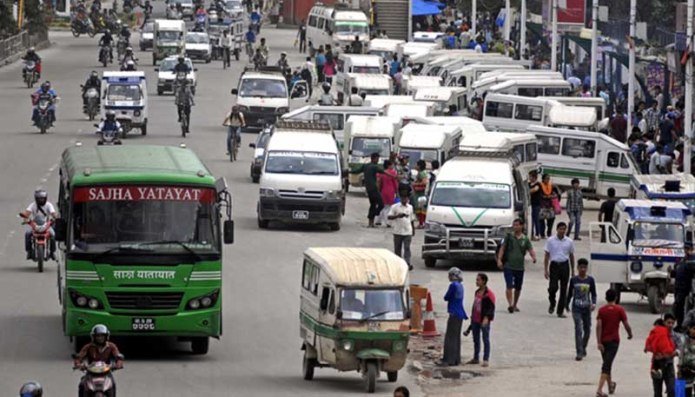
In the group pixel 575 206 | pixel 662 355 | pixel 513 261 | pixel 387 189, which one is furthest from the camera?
pixel 387 189

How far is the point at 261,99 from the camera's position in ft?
204

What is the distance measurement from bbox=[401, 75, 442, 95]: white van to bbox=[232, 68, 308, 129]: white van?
5259 millimetres

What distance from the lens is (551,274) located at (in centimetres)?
3209

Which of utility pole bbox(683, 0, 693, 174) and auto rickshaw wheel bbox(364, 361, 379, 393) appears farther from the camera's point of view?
utility pole bbox(683, 0, 693, 174)

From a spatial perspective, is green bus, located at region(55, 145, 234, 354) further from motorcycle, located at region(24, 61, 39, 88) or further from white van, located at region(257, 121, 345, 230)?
motorcycle, located at region(24, 61, 39, 88)

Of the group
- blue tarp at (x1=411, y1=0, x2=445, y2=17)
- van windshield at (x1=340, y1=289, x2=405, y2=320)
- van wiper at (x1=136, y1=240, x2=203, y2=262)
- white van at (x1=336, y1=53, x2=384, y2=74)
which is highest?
blue tarp at (x1=411, y1=0, x2=445, y2=17)

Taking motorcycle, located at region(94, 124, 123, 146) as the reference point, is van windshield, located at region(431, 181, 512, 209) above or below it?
above

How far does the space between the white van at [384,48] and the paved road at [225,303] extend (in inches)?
925

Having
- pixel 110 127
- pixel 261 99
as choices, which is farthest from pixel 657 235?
pixel 261 99

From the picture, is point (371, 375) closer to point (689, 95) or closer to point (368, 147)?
point (689, 95)

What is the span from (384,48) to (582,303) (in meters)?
60.2

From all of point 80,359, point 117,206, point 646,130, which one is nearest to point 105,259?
point 117,206

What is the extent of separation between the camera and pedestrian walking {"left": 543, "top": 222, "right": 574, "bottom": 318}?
3166cm

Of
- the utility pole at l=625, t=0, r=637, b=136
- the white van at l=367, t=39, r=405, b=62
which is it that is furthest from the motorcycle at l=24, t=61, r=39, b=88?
the utility pole at l=625, t=0, r=637, b=136
